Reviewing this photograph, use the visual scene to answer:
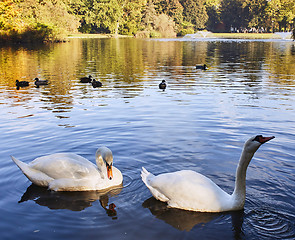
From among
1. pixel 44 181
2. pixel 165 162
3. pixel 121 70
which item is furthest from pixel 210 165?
pixel 121 70

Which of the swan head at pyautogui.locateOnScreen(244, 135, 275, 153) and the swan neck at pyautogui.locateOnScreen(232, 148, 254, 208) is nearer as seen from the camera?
the swan head at pyautogui.locateOnScreen(244, 135, 275, 153)

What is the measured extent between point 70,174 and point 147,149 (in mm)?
2509

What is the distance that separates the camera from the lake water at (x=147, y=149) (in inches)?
209

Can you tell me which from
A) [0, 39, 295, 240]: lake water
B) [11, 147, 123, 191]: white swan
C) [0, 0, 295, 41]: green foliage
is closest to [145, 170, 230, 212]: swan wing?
[0, 39, 295, 240]: lake water

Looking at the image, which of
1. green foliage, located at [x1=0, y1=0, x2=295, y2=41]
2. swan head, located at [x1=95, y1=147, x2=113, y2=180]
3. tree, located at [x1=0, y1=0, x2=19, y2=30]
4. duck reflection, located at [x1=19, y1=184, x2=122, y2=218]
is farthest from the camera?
green foliage, located at [x1=0, y1=0, x2=295, y2=41]

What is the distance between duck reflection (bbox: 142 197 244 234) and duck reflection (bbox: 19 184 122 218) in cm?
76

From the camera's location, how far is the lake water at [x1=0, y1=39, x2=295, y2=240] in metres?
5.30

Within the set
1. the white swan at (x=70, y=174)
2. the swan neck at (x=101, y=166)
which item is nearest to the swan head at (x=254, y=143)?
the white swan at (x=70, y=174)

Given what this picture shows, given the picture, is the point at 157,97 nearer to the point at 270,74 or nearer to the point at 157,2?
the point at 270,74

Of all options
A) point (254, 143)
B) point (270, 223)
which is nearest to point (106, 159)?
point (254, 143)

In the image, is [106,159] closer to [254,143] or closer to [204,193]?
[204,193]

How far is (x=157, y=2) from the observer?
134 m

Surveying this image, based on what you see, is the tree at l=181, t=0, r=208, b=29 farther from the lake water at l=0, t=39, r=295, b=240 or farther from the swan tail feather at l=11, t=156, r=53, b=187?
the swan tail feather at l=11, t=156, r=53, b=187

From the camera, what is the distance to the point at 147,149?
27.7 ft
